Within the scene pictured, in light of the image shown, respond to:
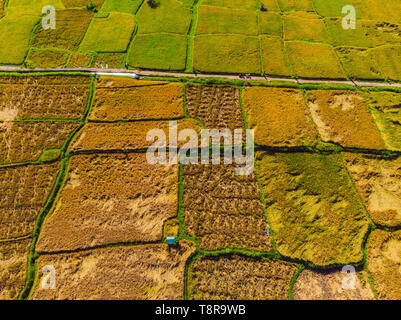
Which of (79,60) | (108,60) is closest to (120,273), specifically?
(108,60)

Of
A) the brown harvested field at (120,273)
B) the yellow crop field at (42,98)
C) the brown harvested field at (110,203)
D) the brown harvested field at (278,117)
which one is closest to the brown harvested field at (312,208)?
the brown harvested field at (278,117)

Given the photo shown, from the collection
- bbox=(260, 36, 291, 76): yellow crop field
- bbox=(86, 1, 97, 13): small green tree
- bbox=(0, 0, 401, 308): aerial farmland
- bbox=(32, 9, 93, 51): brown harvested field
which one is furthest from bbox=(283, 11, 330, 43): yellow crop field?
bbox=(32, 9, 93, 51): brown harvested field

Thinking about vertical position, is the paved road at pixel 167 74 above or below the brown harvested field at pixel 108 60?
below

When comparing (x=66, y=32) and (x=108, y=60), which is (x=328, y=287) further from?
(x=66, y=32)

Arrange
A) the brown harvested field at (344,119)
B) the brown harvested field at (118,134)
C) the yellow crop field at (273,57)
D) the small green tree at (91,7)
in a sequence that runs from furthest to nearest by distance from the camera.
Answer: 1. the small green tree at (91,7)
2. the yellow crop field at (273,57)
3. the brown harvested field at (344,119)
4. the brown harvested field at (118,134)

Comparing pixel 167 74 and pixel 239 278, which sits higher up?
pixel 167 74

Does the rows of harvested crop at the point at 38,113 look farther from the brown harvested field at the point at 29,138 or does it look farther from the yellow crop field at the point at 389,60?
the yellow crop field at the point at 389,60

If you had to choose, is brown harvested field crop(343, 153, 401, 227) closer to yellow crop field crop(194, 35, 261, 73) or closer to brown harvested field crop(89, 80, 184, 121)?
yellow crop field crop(194, 35, 261, 73)
